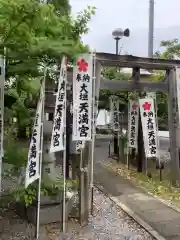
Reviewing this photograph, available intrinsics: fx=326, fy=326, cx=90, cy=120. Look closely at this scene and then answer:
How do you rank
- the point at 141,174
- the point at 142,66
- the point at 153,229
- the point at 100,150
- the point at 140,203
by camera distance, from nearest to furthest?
the point at 153,229 → the point at 140,203 → the point at 142,66 → the point at 141,174 → the point at 100,150

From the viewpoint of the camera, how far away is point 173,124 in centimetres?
834

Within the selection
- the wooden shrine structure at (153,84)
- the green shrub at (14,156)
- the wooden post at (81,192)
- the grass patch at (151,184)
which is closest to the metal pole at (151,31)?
the grass patch at (151,184)

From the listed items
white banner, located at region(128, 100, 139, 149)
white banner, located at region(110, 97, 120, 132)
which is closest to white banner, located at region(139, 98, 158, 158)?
white banner, located at region(128, 100, 139, 149)

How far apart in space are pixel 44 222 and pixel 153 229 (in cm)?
175

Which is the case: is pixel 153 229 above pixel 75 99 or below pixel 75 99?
below

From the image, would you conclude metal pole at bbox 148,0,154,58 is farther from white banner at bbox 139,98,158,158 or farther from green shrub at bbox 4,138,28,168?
green shrub at bbox 4,138,28,168

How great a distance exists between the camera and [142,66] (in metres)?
7.92

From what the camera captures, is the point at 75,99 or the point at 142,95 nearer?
the point at 75,99

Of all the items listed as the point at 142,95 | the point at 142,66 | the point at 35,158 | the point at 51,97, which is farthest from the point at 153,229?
the point at 142,95

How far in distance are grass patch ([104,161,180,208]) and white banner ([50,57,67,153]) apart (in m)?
3.34

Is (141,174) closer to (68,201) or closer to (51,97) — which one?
(68,201)

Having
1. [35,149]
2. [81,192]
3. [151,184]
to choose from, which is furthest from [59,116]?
[151,184]

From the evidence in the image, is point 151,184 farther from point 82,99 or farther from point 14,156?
point 14,156

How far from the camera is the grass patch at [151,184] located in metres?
7.46
